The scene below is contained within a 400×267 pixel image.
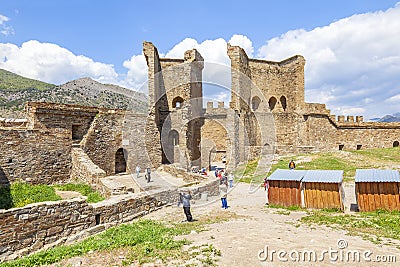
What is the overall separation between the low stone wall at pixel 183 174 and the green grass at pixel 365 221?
7615 millimetres

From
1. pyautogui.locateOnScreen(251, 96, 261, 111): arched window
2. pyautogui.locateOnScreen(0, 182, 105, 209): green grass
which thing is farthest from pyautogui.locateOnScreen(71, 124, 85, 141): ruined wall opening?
pyautogui.locateOnScreen(251, 96, 261, 111): arched window

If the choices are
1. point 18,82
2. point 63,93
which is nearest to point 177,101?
point 63,93

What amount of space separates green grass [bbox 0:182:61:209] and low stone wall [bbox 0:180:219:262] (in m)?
3.53

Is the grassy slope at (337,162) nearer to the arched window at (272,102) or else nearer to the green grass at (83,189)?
the arched window at (272,102)

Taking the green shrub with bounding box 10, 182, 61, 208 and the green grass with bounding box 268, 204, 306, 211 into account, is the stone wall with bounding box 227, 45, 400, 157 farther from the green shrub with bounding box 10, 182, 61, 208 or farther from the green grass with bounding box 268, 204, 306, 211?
the green shrub with bounding box 10, 182, 61, 208

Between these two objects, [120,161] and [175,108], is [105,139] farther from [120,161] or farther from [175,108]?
[175,108]

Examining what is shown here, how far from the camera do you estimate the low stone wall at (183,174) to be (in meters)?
16.6

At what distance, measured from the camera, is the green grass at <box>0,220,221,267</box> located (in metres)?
5.76

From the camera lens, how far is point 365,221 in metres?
8.81

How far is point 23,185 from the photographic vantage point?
13.0m

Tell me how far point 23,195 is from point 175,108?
1608 centimetres

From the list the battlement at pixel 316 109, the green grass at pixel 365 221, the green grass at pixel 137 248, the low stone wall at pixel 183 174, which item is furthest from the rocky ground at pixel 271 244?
the battlement at pixel 316 109

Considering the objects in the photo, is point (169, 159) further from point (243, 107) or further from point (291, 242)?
point (291, 242)

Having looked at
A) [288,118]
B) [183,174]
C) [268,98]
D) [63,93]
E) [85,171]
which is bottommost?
[183,174]
